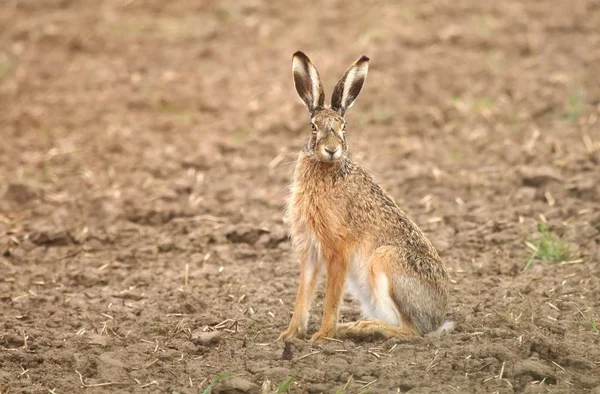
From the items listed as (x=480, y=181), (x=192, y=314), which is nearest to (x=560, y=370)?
(x=192, y=314)

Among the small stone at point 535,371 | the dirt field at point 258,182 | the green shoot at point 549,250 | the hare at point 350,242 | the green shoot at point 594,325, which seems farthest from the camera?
the green shoot at point 549,250

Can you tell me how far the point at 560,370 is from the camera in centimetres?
529

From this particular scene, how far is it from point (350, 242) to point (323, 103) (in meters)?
0.92

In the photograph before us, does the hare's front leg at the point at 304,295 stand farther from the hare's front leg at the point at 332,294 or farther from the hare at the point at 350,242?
the hare's front leg at the point at 332,294

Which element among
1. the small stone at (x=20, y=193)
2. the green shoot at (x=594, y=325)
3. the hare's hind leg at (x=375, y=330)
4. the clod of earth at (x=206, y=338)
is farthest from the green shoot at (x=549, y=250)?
the small stone at (x=20, y=193)

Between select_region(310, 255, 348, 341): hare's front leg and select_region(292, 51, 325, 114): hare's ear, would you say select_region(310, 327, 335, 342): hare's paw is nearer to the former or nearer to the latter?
select_region(310, 255, 348, 341): hare's front leg

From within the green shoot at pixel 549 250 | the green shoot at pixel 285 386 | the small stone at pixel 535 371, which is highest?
the green shoot at pixel 549 250

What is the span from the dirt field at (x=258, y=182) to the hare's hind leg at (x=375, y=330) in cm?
9

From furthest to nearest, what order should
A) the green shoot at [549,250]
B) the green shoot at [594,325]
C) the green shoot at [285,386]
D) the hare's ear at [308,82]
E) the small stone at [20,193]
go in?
the small stone at [20,193] < the green shoot at [549,250] < the hare's ear at [308,82] < the green shoot at [594,325] < the green shoot at [285,386]

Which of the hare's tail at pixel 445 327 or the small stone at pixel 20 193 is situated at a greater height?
the small stone at pixel 20 193

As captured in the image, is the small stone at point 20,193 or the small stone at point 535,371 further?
the small stone at point 20,193

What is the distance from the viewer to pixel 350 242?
20.0ft

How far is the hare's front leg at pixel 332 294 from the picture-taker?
19.5ft

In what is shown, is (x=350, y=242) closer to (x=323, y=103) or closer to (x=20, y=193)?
(x=323, y=103)
